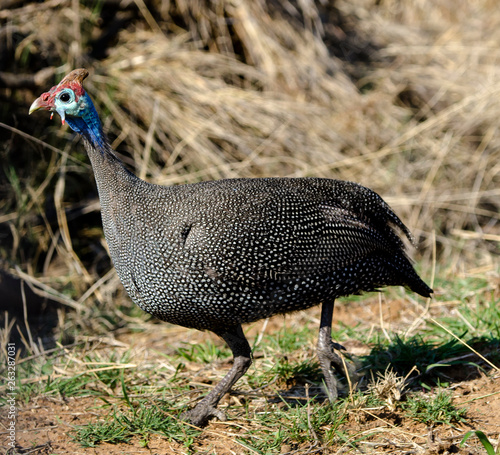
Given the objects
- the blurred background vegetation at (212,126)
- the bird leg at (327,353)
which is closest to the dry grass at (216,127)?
the blurred background vegetation at (212,126)

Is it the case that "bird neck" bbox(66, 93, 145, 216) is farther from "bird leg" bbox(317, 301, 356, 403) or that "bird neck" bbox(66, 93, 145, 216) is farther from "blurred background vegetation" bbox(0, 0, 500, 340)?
"blurred background vegetation" bbox(0, 0, 500, 340)

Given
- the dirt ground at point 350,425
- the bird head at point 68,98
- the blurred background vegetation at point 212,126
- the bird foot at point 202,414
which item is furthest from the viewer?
the blurred background vegetation at point 212,126

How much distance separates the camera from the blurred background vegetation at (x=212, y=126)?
461 cm

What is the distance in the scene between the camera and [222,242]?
250cm

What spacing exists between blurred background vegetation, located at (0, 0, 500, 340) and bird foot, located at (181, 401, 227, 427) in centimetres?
149

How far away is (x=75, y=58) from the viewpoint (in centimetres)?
491

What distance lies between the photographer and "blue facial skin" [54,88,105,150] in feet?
8.46

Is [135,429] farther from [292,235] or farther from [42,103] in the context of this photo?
[42,103]

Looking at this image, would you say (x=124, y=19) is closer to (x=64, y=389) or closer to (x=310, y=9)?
(x=310, y=9)

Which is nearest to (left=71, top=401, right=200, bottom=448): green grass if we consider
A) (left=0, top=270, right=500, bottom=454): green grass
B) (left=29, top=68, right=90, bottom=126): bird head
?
(left=0, top=270, right=500, bottom=454): green grass

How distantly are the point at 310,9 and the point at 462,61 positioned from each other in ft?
5.83

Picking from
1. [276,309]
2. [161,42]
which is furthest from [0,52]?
[276,309]

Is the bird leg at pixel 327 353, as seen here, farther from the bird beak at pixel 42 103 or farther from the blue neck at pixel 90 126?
the bird beak at pixel 42 103

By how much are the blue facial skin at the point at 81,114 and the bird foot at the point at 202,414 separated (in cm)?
127
